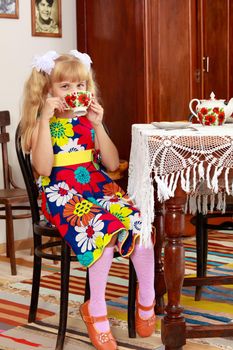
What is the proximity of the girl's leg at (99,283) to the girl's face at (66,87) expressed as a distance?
63cm

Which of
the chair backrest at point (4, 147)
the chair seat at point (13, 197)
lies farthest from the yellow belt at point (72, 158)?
the chair backrest at point (4, 147)

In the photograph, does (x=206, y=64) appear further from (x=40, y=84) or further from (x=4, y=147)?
(x=40, y=84)

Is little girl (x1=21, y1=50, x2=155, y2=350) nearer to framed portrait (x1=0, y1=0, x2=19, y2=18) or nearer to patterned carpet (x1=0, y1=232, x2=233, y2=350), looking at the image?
patterned carpet (x1=0, y1=232, x2=233, y2=350)

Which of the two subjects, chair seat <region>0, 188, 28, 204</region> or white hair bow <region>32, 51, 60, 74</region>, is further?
chair seat <region>0, 188, 28, 204</region>

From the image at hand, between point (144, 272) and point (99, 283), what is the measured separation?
0.61ft

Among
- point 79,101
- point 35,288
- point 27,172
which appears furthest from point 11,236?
point 79,101

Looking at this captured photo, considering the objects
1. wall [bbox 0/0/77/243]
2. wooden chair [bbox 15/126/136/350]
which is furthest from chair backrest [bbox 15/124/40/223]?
wall [bbox 0/0/77/243]

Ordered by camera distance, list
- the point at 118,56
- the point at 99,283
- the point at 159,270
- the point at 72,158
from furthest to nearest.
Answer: the point at 118,56, the point at 159,270, the point at 72,158, the point at 99,283

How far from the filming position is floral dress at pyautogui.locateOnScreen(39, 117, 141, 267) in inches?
94.6

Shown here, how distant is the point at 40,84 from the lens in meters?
2.69

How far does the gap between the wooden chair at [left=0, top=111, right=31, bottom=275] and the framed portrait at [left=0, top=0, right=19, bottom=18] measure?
581 millimetres

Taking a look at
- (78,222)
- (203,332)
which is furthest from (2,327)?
(203,332)

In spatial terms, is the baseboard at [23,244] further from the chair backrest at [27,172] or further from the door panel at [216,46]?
the chair backrest at [27,172]

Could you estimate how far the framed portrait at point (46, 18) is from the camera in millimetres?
4285
